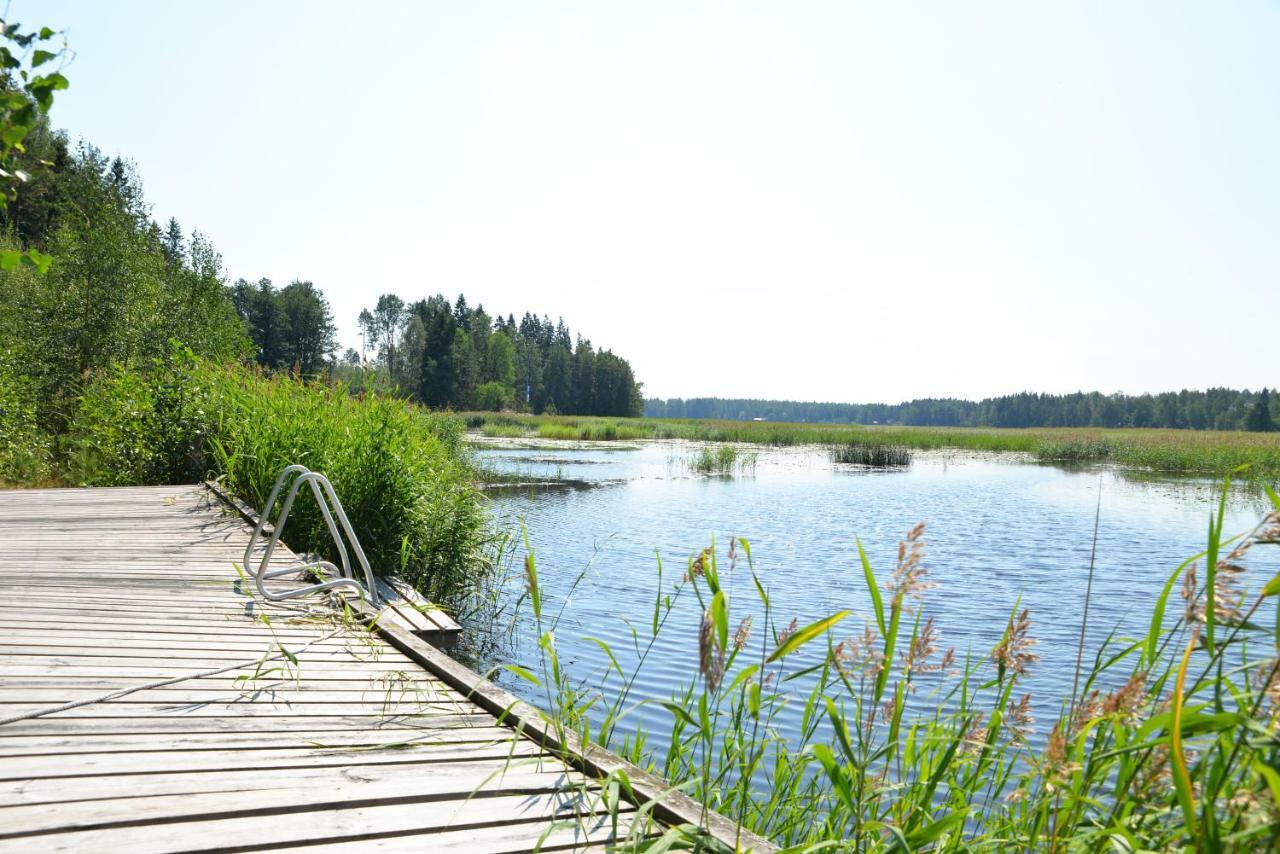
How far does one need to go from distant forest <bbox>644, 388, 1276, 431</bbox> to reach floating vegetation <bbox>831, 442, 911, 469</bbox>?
5586 centimetres

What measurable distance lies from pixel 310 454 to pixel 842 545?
8824 mm

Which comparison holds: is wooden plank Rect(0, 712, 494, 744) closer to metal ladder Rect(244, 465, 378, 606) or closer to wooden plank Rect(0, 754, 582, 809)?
wooden plank Rect(0, 754, 582, 809)

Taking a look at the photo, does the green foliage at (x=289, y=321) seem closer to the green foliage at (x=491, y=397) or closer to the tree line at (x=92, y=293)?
the green foliage at (x=491, y=397)

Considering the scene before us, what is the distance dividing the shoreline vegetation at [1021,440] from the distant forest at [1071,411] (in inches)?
1668

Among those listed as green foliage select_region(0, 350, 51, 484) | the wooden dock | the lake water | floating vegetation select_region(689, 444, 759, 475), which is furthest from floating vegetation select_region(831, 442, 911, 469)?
the wooden dock

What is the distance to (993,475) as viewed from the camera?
27547 millimetres

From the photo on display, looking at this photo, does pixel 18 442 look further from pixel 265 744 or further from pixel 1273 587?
pixel 1273 587

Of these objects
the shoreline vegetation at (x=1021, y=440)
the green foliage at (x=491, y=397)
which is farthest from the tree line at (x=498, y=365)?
the shoreline vegetation at (x=1021, y=440)

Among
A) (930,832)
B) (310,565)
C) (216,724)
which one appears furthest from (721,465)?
(930,832)

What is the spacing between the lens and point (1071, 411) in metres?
125

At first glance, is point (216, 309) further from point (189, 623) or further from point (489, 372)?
point (489, 372)

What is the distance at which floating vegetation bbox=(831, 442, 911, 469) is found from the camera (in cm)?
3269

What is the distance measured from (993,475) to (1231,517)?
1008cm

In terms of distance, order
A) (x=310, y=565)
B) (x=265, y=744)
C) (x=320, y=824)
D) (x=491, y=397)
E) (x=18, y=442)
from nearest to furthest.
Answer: (x=320, y=824) → (x=265, y=744) → (x=310, y=565) → (x=18, y=442) → (x=491, y=397)
